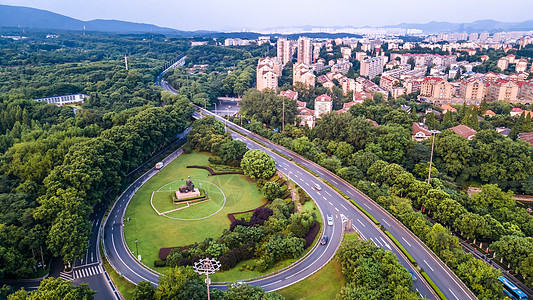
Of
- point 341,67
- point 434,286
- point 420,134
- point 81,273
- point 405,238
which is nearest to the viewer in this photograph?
point 434,286

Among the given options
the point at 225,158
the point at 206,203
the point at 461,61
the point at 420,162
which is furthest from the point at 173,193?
the point at 461,61

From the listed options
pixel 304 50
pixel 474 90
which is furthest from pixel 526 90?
pixel 304 50

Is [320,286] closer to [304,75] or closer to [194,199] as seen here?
[194,199]

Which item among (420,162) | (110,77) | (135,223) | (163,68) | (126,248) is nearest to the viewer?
(126,248)

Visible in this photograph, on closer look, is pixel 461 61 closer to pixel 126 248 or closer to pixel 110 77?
pixel 110 77

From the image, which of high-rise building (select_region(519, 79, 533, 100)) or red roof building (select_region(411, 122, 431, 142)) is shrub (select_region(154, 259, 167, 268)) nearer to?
red roof building (select_region(411, 122, 431, 142))

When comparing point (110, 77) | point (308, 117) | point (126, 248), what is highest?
point (110, 77)

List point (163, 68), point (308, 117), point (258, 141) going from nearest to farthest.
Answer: point (258, 141), point (308, 117), point (163, 68)
